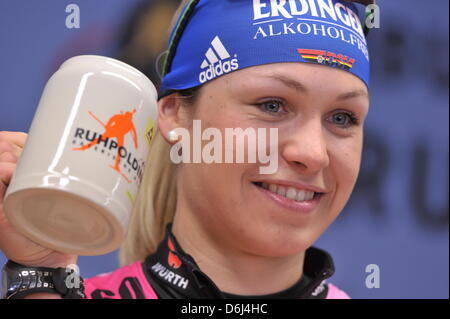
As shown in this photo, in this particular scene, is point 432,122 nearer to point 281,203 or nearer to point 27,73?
point 281,203

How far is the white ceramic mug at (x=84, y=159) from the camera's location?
2.57ft

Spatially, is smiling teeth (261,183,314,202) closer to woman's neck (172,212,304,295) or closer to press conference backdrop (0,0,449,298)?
woman's neck (172,212,304,295)

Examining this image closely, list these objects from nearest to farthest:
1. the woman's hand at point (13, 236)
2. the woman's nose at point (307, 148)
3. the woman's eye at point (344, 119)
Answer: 1. the woman's hand at point (13, 236)
2. the woman's nose at point (307, 148)
3. the woman's eye at point (344, 119)

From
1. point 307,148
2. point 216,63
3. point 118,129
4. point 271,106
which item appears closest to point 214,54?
point 216,63

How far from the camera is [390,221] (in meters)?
1.98

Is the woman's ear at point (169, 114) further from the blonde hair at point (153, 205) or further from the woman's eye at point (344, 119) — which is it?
the woman's eye at point (344, 119)

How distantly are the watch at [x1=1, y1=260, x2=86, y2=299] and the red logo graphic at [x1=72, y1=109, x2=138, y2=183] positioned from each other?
0.30 meters

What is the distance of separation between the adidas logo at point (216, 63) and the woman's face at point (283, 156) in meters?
0.01

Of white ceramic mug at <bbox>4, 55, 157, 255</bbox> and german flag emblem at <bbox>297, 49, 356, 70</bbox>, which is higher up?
german flag emblem at <bbox>297, 49, 356, 70</bbox>

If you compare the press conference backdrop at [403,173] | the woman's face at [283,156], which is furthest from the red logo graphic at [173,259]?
the press conference backdrop at [403,173]

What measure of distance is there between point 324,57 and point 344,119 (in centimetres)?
15

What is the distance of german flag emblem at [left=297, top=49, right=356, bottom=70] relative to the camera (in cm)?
109

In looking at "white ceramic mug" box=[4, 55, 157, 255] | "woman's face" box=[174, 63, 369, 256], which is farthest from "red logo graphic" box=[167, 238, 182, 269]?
"white ceramic mug" box=[4, 55, 157, 255]
